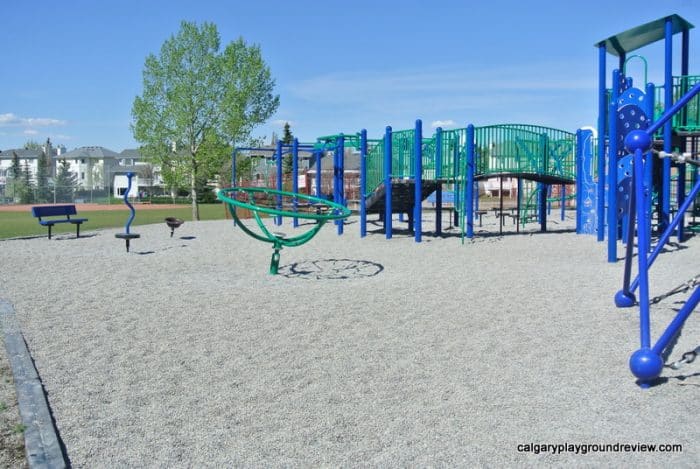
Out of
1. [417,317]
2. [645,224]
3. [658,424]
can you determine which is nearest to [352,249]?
[417,317]

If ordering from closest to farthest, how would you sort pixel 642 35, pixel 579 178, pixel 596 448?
pixel 596 448 < pixel 642 35 < pixel 579 178

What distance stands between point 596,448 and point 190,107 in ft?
96.6

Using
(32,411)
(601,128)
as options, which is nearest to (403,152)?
(601,128)

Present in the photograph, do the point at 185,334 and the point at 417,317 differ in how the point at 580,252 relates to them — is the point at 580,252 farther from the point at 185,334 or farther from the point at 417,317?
the point at 185,334

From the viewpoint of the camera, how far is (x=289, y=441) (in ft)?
12.5

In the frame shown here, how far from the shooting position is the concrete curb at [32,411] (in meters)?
3.55

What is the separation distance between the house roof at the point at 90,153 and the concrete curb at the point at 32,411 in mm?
113056

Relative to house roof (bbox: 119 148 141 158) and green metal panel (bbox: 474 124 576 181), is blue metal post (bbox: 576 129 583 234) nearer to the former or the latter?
green metal panel (bbox: 474 124 576 181)

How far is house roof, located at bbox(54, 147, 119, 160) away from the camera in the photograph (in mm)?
111494

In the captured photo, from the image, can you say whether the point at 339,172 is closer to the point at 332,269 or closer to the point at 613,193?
the point at 332,269

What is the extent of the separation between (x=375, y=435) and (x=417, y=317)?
3410 mm

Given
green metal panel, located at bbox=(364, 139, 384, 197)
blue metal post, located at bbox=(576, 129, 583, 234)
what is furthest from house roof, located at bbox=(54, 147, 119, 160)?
blue metal post, located at bbox=(576, 129, 583, 234)

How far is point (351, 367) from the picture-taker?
209 inches

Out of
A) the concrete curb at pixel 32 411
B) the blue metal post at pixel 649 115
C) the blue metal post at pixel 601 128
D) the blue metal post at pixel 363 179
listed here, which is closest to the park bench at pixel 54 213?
the blue metal post at pixel 363 179
